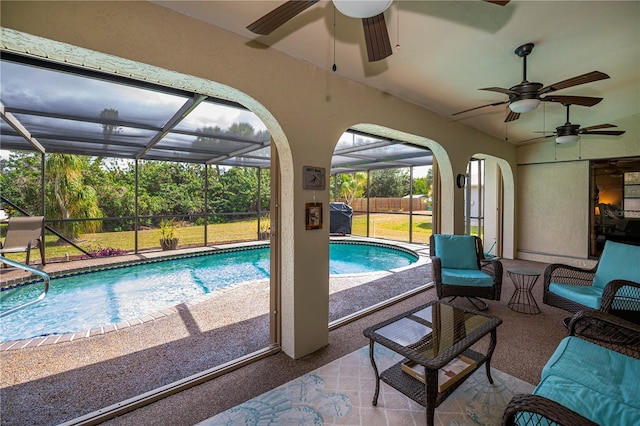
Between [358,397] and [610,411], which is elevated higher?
[610,411]

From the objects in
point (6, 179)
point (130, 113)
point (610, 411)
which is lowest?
point (610, 411)

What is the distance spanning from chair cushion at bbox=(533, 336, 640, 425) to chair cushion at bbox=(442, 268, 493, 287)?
1.53 metres

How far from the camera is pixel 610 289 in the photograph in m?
2.52

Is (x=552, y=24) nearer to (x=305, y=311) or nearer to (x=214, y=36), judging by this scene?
(x=214, y=36)

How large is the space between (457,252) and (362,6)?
3.53 meters

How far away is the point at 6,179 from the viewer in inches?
269

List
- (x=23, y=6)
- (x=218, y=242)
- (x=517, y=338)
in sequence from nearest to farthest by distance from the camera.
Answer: (x=23, y=6) < (x=517, y=338) < (x=218, y=242)

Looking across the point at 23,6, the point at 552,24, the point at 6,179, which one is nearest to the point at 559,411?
the point at 552,24

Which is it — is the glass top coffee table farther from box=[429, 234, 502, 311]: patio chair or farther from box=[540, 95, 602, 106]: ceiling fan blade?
box=[540, 95, 602, 106]: ceiling fan blade

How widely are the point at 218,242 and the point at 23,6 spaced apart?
26.2ft

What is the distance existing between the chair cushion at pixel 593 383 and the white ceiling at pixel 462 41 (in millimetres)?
2274

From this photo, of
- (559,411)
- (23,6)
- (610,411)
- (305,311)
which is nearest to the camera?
(559,411)

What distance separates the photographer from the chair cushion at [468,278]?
11.0 ft

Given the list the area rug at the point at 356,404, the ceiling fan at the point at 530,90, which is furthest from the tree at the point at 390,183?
the area rug at the point at 356,404
